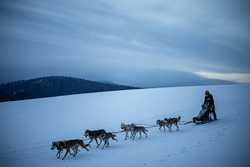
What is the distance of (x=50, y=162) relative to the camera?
7066mm

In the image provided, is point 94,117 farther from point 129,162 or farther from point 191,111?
point 129,162

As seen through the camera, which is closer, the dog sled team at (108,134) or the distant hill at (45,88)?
the dog sled team at (108,134)

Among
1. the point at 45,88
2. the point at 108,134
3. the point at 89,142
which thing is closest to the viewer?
the point at 89,142

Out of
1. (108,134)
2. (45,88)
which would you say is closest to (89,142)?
(108,134)

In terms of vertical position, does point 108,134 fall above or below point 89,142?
above

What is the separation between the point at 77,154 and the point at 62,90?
4879 cm

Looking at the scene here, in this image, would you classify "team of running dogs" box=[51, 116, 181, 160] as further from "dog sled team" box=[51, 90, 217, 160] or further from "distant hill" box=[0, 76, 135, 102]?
"distant hill" box=[0, 76, 135, 102]

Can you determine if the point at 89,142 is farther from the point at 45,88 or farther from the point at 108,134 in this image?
the point at 45,88

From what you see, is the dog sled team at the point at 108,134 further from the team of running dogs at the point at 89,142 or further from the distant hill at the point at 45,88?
the distant hill at the point at 45,88

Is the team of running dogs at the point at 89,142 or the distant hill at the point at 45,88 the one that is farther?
the distant hill at the point at 45,88

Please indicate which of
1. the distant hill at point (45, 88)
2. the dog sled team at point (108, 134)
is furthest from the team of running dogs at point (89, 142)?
the distant hill at point (45, 88)

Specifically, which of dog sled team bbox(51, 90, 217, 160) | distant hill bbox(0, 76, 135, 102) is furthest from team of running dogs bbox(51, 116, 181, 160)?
distant hill bbox(0, 76, 135, 102)

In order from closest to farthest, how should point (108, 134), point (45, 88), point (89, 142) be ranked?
point (89, 142)
point (108, 134)
point (45, 88)

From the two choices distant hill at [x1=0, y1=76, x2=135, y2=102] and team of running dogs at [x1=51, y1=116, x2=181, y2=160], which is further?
distant hill at [x1=0, y1=76, x2=135, y2=102]
